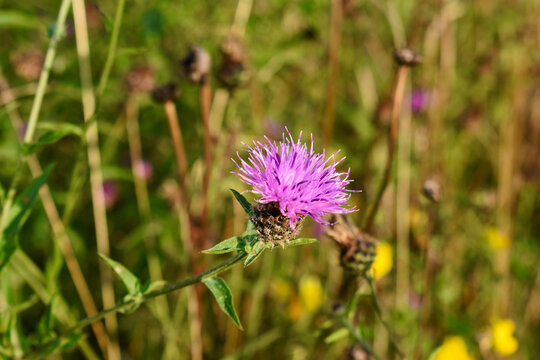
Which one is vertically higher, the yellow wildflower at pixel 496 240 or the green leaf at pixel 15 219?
the green leaf at pixel 15 219

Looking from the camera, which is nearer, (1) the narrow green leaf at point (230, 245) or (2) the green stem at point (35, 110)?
(1) the narrow green leaf at point (230, 245)

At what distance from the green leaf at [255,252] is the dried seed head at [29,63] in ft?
4.98

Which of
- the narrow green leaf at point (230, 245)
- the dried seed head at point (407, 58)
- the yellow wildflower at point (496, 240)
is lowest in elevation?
the yellow wildflower at point (496, 240)

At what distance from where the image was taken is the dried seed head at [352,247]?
1.25 m

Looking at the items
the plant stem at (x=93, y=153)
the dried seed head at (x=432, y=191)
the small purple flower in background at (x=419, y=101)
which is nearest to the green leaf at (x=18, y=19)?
the plant stem at (x=93, y=153)

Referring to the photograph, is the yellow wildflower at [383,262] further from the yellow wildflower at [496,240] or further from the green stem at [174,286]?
the green stem at [174,286]

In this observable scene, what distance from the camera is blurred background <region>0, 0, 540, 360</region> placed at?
68.2 inches

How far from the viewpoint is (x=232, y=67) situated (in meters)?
1.75

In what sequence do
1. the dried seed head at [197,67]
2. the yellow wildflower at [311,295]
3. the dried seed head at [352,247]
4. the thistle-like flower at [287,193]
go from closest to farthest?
the thistle-like flower at [287,193], the dried seed head at [352,247], the dried seed head at [197,67], the yellow wildflower at [311,295]

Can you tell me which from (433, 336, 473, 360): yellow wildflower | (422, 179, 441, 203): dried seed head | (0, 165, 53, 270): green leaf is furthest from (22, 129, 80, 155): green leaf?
(433, 336, 473, 360): yellow wildflower

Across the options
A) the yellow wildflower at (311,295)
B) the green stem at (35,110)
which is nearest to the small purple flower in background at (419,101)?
the yellow wildflower at (311,295)

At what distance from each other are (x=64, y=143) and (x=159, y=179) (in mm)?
478

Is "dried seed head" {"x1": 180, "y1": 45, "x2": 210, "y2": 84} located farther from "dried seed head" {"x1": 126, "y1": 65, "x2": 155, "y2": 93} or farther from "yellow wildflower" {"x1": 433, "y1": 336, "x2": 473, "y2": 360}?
"yellow wildflower" {"x1": 433, "y1": 336, "x2": 473, "y2": 360}

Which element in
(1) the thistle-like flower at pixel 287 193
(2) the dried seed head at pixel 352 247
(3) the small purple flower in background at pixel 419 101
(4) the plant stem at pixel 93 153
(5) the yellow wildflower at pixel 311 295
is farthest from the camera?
(3) the small purple flower in background at pixel 419 101
